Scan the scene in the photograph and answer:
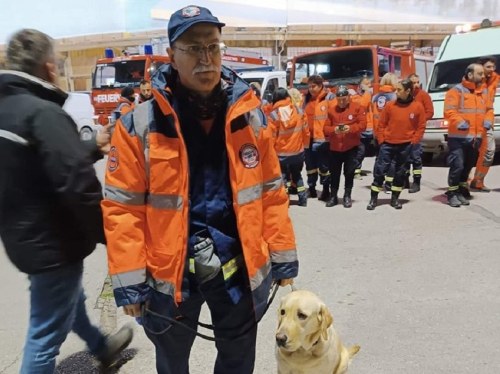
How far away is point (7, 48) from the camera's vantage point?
7.80ft

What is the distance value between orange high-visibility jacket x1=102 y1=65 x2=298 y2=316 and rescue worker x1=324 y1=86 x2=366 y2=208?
5356mm

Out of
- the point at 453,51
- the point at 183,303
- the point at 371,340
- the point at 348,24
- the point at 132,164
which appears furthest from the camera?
the point at 348,24

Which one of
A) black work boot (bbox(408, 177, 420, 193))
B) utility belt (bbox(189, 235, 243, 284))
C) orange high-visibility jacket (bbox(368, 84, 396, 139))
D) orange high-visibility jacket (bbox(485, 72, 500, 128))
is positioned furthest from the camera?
orange high-visibility jacket (bbox(368, 84, 396, 139))

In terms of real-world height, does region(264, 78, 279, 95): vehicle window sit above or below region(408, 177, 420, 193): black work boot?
above

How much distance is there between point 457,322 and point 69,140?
3.05 m

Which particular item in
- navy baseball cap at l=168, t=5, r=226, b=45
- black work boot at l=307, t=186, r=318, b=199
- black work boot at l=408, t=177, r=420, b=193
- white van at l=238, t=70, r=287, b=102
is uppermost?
navy baseball cap at l=168, t=5, r=226, b=45

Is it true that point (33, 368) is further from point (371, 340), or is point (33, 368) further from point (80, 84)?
point (80, 84)

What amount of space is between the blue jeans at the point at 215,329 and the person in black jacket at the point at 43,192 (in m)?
0.54

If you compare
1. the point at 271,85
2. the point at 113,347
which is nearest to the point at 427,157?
the point at 271,85

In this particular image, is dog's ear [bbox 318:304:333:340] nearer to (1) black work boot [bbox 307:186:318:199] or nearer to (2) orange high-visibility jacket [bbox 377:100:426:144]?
(2) orange high-visibility jacket [bbox 377:100:426:144]

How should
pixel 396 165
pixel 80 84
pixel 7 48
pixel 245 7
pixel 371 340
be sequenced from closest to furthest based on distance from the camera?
1. pixel 7 48
2. pixel 371 340
3. pixel 396 165
4. pixel 245 7
5. pixel 80 84

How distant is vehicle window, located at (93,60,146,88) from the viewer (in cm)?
1752

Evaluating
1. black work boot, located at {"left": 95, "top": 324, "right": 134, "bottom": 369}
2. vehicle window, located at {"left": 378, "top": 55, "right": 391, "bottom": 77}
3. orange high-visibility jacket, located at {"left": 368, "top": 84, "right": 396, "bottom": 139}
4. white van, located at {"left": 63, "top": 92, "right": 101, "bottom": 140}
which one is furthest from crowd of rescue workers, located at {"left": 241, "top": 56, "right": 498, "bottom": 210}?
white van, located at {"left": 63, "top": 92, "right": 101, "bottom": 140}

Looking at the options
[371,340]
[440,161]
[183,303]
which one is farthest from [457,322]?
[440,161]
